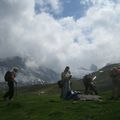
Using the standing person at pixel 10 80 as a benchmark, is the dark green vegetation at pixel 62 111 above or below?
below

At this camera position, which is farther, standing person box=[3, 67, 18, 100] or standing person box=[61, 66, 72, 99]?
standing person box=[61, 66, 72, 99]

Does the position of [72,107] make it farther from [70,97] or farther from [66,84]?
[66,84]

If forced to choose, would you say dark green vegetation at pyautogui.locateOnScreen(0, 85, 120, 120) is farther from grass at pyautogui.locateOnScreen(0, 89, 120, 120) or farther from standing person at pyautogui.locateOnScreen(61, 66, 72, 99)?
standing person at pyautogui.locateOnScreen(61, 66, 72, 99)

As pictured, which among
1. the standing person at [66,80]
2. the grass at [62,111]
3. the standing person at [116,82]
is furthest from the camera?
the standing person at [66,80]

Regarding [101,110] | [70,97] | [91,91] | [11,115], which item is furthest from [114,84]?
[11,115]

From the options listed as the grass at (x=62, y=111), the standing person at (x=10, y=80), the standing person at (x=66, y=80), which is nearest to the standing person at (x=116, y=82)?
the standing person at (x=66, y=80)

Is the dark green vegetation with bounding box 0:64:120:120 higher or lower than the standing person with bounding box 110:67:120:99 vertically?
lower

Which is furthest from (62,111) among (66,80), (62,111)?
(66,80)

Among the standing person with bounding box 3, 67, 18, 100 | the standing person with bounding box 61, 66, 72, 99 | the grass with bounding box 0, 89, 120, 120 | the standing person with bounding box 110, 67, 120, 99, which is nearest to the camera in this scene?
the grass with bounding box 0, 89, 120, 120

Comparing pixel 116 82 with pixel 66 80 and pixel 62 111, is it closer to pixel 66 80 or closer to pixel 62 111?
pixel 66 80

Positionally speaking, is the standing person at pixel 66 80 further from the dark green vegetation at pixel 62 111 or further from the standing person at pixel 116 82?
the dark green vegetation at pixel 62 111

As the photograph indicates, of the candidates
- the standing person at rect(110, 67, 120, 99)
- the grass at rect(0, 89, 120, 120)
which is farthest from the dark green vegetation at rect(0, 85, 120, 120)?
the standing person at rect(110, 67, 120, 99)

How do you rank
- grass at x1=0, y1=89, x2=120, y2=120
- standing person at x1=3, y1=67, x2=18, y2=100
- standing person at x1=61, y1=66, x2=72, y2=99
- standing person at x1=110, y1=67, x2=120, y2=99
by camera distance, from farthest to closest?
standing person at x1=61, y1=66, x2=72, y2=99 → standing person at x1=3, y1=67, x2=18, y2=100 → standing person at x1=110, y1=67, x2=120, y2=99 → grass at x1=0, y1=89, x2=120, y2=120

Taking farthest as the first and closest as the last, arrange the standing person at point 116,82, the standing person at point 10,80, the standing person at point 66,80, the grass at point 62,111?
1. the standing person at point 66,80
2. the standing person at point 10,80
3. the standing person at point 116,82
4. the grass at point 62,111
